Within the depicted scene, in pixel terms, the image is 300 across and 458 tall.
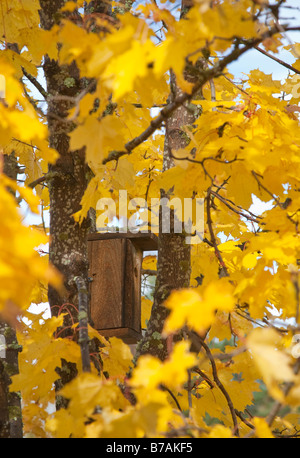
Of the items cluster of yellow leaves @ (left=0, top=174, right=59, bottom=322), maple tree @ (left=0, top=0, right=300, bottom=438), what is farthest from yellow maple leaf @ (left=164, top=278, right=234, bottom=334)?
cluster of yellow leaves @ (left=0, top=174, right=59, bottom=322)

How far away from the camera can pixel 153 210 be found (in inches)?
114

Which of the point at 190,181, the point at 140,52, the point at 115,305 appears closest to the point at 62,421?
the point at 190,181

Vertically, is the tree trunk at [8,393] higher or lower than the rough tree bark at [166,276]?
lower

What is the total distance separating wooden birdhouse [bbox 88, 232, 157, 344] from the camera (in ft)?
8.63

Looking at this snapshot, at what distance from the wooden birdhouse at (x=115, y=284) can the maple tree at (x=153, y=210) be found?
28cm

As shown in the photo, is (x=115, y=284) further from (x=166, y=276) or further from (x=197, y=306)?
(x=197, y=306)

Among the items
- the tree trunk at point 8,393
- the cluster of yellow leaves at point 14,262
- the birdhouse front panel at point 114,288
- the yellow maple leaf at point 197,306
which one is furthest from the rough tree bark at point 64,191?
the cluster of yellow leaves at point 14,262

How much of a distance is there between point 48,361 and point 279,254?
2.37ft

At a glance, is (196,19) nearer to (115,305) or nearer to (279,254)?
(279,254)

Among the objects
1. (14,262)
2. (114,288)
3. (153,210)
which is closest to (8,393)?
(114,288)

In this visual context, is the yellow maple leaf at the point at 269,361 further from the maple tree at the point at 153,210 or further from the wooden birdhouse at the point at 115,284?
the wooden birdhouse at the point at 115,284

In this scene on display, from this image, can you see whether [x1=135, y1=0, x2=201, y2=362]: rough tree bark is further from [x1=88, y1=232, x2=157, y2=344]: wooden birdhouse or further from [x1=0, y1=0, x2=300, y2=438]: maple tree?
[x1=88, y1=232, x2=157, y2=344]: wooden birdhouse

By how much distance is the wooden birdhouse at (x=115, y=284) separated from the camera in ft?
8.63

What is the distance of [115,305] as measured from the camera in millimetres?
2633
